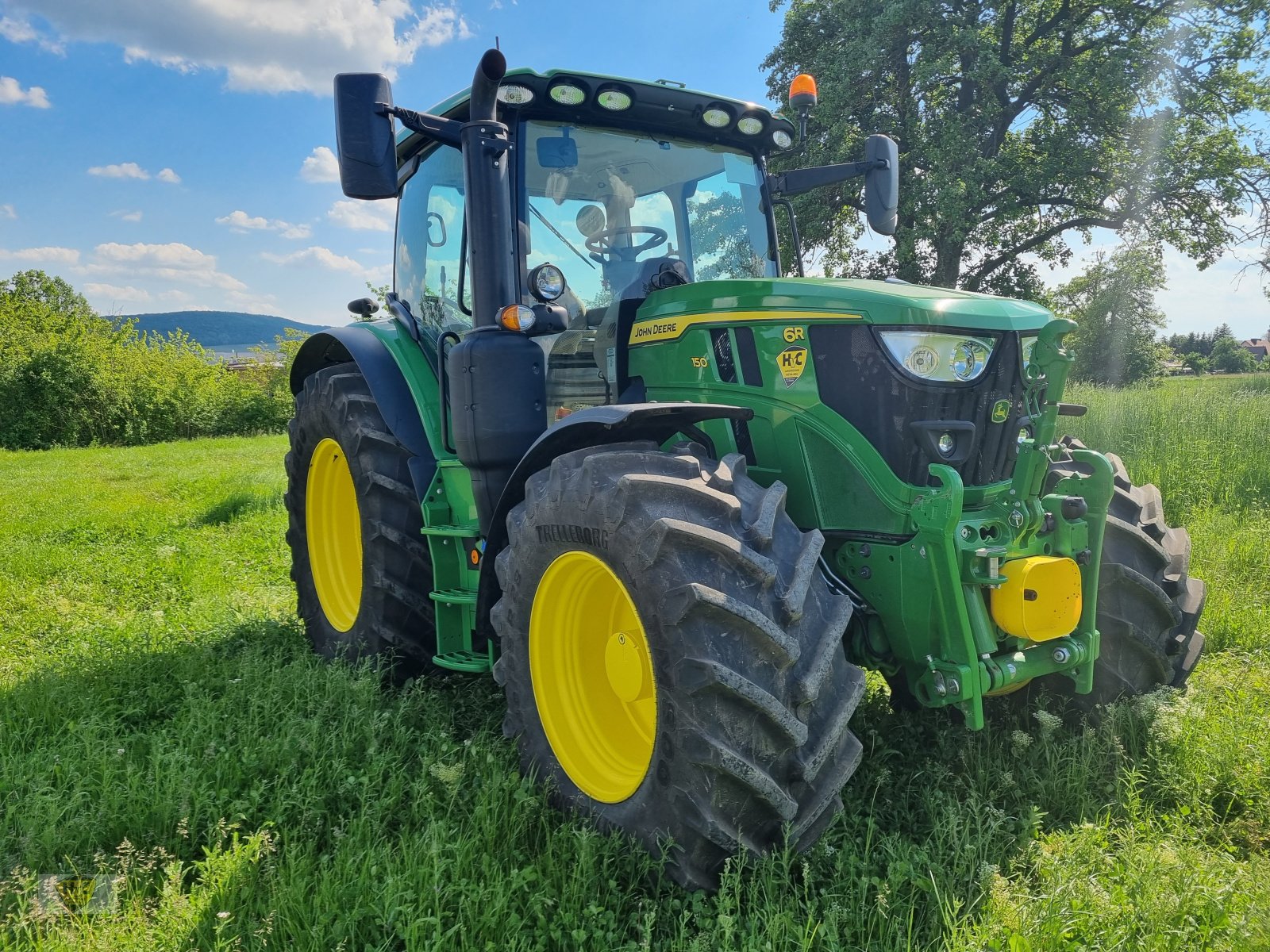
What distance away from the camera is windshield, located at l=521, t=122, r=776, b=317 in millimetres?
3248

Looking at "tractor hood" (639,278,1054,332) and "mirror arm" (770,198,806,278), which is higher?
"mirror arm" (770,198,806,278)

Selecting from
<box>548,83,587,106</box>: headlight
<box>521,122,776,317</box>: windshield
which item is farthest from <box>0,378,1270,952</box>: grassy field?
<box>548,83,587,106</box>: headlight

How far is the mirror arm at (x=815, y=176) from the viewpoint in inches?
141

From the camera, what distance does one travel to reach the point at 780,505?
2314 mm

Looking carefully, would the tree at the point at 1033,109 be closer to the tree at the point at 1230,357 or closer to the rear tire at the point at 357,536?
the rear tire at the point at 357,536

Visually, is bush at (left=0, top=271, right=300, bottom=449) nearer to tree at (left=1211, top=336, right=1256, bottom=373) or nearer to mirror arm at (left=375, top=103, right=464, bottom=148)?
mirror arm at (left=375, top=103, right=464, bottom=148)

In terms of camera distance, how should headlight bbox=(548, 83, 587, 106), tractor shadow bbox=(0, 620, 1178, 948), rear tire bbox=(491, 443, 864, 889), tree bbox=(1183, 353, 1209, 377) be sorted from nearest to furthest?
rear tire bbox=(491, 443, 864, 889), tractor shadow bbox=(0, 620, 1178, 948), headlight bbox=(548, 83, 587, 106), tree bbox=(1183, 353, 1209, 377)

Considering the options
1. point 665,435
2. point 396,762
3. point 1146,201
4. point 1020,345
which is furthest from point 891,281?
point 1146,201

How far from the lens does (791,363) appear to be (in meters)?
2.70

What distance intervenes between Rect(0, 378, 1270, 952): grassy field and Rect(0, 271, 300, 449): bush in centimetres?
2014

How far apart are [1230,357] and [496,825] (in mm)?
77790

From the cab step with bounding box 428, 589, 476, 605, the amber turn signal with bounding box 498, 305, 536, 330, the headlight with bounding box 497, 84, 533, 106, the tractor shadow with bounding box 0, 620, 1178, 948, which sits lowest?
the tractor shadow with bounding box 0, 620, 1178, 948

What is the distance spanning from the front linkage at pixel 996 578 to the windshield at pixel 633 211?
1.44 metres

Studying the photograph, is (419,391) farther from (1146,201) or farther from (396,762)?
(1146,201)
